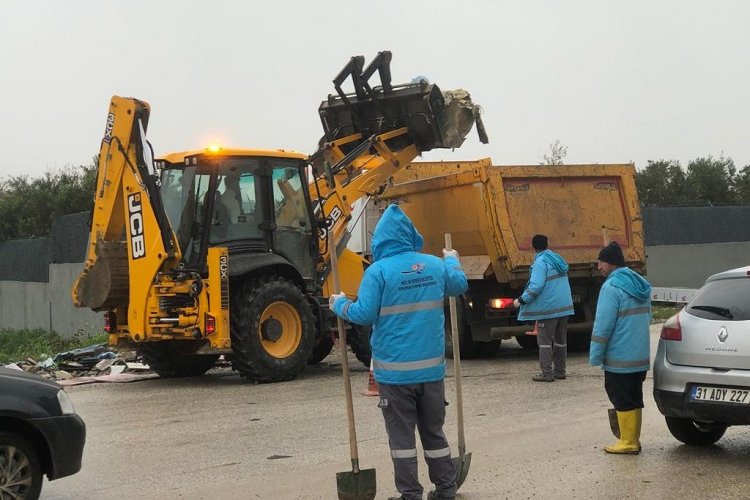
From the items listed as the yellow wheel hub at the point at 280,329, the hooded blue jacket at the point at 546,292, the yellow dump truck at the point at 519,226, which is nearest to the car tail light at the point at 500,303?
the yellow dump truck at the point at 519,226

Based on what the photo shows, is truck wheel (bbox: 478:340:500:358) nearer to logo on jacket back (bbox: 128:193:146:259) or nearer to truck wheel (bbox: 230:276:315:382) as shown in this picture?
truck wheel (bbox: 230:276:315:382)

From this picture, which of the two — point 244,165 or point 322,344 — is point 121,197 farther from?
point 322,344

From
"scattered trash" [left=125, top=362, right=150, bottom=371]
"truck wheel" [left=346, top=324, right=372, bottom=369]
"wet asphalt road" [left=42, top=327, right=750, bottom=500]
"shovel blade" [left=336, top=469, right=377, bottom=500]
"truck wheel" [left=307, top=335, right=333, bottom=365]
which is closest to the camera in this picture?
"shovel blade" [left=336, top=469, right=377, bottom=500]

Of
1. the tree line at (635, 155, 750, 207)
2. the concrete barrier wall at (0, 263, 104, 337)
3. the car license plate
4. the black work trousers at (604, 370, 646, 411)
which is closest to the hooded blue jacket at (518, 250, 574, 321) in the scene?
the black work trousers at (604, 370, 646, 411)

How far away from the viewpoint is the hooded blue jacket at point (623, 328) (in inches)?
292

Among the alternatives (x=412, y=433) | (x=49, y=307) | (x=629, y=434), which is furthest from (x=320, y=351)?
(x=49, y=307)

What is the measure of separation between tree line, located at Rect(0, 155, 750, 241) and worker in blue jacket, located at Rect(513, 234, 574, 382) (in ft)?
72.2

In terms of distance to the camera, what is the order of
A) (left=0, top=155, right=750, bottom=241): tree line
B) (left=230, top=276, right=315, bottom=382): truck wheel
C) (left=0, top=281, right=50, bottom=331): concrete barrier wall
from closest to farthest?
1. (left=230, top=276, right=315, bottom=382): truck wheel
2. (left=0, top=281, right=50, bottom=331): concrete barrier wall
3. (left=0, top=155, right=750, bottom=241): tree line

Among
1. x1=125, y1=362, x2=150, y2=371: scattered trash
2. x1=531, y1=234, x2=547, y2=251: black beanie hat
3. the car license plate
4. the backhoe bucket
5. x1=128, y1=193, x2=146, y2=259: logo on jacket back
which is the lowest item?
x1=125, y1=362, x2=150, y2=371: scattered trash

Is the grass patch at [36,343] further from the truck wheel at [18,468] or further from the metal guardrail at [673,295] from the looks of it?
the metal guardrail at [673,295]

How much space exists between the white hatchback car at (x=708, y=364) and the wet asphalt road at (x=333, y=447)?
0.32 m

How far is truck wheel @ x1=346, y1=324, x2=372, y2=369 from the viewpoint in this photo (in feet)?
42.9

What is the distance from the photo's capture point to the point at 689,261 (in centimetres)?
3216

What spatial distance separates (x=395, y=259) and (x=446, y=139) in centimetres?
850
